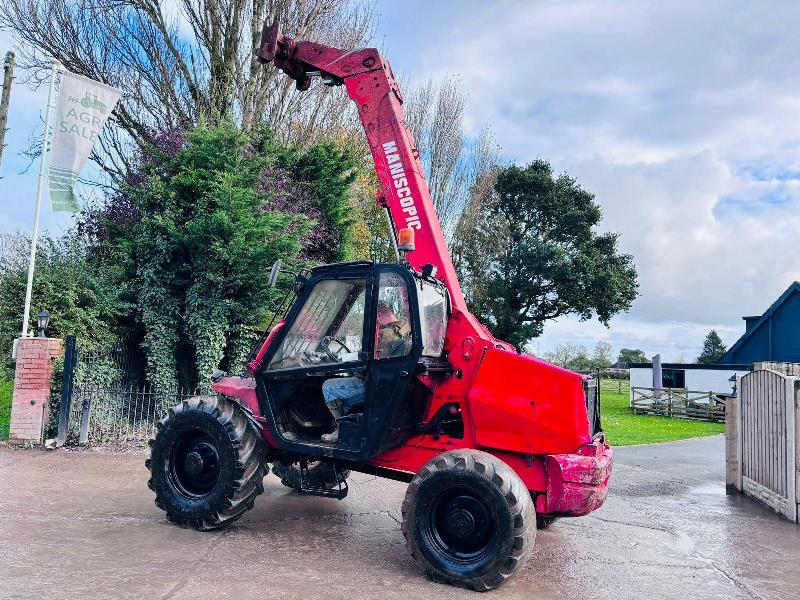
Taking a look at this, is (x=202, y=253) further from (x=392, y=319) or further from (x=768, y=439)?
(x=768, y=439)

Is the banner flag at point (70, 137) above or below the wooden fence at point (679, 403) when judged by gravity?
above

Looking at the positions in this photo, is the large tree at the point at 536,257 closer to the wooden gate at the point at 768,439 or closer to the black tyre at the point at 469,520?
the wooden gate at the point at 768,439

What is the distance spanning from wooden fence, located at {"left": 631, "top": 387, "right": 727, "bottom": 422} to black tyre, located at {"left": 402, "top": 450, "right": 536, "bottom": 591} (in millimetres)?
20503

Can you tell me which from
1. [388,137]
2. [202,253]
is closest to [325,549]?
[388,137]

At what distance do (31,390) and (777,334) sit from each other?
Result: 100 ft

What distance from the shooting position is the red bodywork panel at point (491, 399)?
5.05 m

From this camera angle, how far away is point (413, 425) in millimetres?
5617

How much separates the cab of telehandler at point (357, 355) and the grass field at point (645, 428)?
1010 cm

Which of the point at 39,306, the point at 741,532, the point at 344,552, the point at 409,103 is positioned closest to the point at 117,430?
the point at 39,306

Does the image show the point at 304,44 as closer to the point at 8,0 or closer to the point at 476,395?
the point at 476,395

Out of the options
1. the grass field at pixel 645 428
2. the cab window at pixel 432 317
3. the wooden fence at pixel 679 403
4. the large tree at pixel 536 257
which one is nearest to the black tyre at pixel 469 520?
the cab window at pixel 432 317

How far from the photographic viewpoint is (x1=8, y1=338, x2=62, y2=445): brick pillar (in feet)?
33.2

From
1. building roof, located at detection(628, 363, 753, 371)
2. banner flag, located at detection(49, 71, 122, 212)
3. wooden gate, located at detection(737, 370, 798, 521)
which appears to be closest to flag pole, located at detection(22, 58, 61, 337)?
banner flag, located at detection(49, 71, 122, 212)

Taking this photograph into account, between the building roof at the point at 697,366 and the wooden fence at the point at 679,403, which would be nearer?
the wooden fence at the point at 679,403
